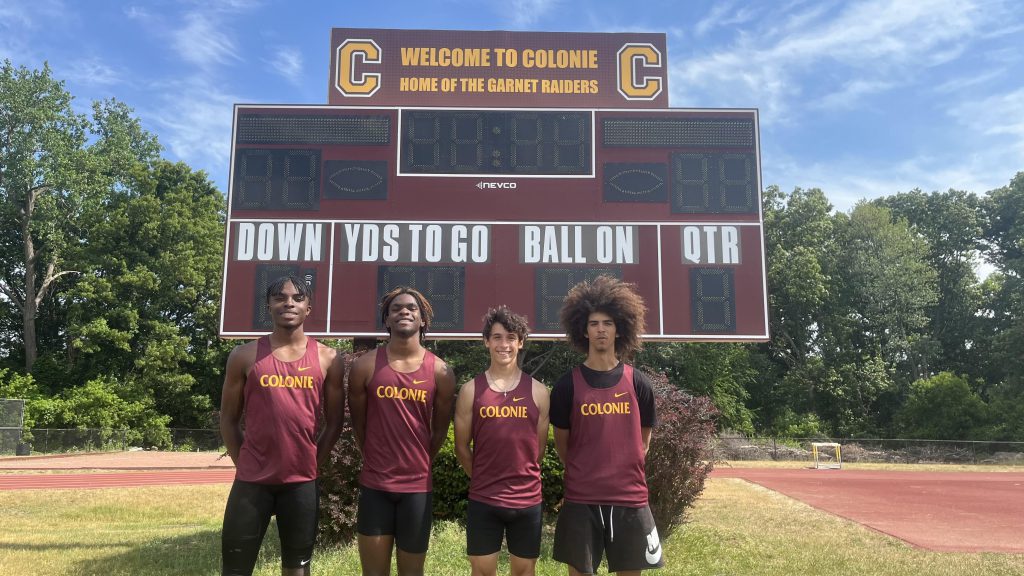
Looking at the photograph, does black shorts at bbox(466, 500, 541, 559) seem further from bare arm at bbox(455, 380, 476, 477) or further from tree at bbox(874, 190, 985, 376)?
tree at bbox(874, 190, 985, 376)

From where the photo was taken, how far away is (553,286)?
8.23 meters

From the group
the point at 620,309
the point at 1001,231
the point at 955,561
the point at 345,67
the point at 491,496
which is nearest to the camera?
the point at 491,496

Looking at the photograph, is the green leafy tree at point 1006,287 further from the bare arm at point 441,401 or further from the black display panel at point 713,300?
the bare arm at point 441,401

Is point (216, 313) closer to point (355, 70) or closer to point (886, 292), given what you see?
point (355, 70)

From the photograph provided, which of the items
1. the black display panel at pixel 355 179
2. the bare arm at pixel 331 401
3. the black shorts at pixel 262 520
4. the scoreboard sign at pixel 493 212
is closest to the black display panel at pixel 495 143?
the scoreboard sign at pixel 493 212

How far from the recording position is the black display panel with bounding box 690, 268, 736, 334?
26.6 ft

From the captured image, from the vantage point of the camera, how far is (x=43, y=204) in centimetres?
3075

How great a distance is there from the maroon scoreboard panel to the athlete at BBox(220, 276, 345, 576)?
168 inches

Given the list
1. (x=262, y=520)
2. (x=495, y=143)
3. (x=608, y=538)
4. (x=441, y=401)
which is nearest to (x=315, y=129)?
(x=495, y=143)

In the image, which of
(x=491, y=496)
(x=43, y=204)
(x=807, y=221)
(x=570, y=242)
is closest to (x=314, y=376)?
(x=491, y=496)

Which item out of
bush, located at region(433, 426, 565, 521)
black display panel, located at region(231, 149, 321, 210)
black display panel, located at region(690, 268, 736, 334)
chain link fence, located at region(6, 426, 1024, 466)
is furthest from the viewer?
chain link fence, located at region(6, 426, 1024, 466)

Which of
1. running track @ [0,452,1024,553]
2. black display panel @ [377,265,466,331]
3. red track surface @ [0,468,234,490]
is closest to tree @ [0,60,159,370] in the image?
running track @ [0,452,1024,553]

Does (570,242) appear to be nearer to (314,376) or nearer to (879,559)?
(879,559)

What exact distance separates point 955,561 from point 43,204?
34.9 meters
